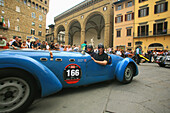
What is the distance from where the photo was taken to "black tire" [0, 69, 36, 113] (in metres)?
1.30

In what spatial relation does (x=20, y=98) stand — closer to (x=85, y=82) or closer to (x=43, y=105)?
(x=43, y=105)

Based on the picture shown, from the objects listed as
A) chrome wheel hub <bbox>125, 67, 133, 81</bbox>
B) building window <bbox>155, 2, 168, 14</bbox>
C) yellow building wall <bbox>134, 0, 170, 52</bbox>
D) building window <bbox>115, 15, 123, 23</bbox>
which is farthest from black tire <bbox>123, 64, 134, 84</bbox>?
building window <bbox>115, 15, 123, 23</bbox>

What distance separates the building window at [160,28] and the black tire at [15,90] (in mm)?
20690

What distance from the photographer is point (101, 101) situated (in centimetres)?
180

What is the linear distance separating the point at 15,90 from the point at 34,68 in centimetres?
43

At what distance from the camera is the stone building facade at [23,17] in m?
24.8

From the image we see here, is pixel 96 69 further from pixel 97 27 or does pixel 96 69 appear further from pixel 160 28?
pixel 97 27

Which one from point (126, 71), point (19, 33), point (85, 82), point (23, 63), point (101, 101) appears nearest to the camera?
point (23, 63)

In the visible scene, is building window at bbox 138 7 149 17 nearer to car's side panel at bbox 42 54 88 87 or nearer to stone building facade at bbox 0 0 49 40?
car's side panel at bbox 42 54 88 87

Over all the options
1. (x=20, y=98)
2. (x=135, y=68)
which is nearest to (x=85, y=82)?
(x=20, y=98)

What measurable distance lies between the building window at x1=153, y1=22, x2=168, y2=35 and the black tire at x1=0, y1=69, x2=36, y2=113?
2069cm

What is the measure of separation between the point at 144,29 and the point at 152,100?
19975 mm

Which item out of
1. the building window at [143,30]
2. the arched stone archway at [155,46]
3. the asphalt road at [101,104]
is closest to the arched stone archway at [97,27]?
the building window at [143,30]

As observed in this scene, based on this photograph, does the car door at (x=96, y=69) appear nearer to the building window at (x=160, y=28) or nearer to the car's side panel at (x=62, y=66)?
the car's side panel at (x=62, y=66)
